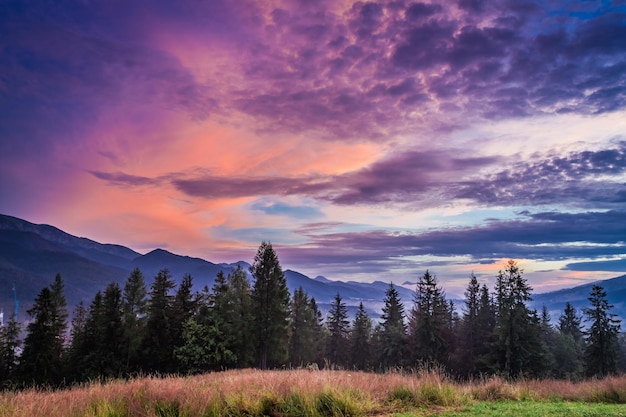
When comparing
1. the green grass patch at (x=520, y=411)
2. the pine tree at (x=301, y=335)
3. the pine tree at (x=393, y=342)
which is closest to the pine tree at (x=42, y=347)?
the pine tree at (x=301, y=335)

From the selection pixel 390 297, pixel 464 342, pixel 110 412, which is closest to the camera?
pixel 110 412

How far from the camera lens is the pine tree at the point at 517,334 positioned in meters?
46.3

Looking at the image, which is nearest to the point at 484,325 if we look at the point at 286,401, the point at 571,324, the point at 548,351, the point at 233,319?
the point at 548,351

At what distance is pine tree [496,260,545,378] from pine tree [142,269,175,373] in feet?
131

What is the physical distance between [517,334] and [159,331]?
143ft

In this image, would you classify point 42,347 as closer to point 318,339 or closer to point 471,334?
point 318,339

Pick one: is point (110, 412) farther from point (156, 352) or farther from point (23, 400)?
point (156, 352)

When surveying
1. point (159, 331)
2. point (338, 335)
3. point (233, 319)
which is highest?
point (233, 319)

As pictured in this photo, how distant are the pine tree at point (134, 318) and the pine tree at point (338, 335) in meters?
32.9

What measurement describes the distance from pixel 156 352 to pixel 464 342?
139 feet

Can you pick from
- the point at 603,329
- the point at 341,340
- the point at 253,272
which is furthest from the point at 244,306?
the point at 603,329

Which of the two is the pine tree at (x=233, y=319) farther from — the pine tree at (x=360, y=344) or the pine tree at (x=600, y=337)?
the pine tree at (x=600, y=337)

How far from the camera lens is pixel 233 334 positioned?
50375 mm

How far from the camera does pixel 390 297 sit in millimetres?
70625
